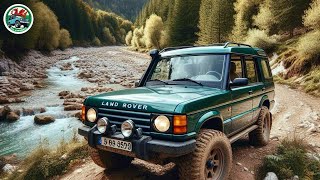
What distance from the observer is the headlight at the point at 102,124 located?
174 inches

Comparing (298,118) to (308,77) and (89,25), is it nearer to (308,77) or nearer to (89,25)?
A: (308,77)

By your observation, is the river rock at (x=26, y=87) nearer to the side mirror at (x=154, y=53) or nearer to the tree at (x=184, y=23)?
the side mirror at (x=154, y=53)

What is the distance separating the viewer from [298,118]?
10.5 m

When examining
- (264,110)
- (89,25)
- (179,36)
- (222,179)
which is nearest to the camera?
(222,179)

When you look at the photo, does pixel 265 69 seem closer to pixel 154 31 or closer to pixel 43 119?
pixel 43 119

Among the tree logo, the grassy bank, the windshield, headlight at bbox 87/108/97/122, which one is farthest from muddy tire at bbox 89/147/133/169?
the tree logo

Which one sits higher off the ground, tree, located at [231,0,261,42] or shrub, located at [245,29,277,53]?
tree, located at [231,0,261,42]

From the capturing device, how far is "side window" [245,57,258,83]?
6430mm

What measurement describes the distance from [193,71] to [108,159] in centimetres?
224

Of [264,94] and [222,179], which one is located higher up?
[264,94]

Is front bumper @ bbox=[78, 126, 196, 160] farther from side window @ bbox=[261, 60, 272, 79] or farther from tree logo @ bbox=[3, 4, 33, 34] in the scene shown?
tree logo @ bbox=[3, 4, 33, 34]

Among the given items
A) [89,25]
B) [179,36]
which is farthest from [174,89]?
[89,25]

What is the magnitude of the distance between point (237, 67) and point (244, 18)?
1214 inches

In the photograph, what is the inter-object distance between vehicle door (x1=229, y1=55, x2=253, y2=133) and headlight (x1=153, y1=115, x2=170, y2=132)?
5.82ft
